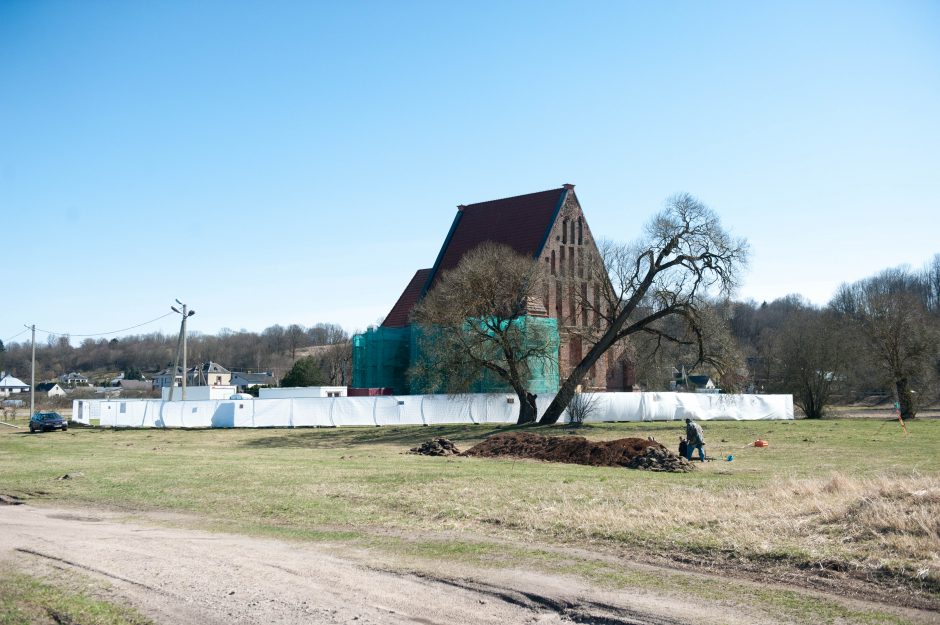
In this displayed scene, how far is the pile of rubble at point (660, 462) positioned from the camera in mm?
21875

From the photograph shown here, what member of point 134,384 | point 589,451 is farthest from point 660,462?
point 134,384

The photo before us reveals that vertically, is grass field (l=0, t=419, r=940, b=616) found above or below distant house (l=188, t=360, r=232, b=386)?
below

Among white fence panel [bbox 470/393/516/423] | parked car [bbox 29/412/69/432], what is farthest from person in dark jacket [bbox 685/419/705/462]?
parked car [bbox 29/412/69/432]

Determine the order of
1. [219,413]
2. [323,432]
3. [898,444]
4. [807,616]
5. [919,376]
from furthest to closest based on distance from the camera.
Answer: [919,376] → [219,413] → [323,432] → [898,444] → [807,616]

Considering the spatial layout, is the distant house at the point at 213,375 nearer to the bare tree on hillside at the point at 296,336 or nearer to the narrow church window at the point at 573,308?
the bare tree on hillside at the point at 296,336

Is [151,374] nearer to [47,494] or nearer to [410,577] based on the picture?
[47,494]

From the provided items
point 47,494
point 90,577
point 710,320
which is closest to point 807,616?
point 90,577

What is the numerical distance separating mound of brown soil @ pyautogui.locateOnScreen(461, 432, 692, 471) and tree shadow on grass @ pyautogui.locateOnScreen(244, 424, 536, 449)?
25.3ft

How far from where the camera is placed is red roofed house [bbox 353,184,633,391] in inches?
2522

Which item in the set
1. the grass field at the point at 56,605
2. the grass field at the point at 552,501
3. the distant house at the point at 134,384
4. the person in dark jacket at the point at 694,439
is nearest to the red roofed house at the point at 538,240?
the person in dark jacket at the point at 694,439

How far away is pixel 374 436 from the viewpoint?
3994 centimetres

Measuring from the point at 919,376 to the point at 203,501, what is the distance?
57742 mm

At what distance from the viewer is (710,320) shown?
43344mm

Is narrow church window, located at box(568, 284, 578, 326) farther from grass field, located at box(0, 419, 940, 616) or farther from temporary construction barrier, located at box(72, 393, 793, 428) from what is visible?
grass field, located at box(0, 419, 940, 616)
